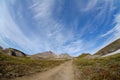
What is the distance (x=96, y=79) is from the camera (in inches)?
1201

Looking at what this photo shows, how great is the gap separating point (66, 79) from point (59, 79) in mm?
1520

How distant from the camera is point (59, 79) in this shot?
31.1 m

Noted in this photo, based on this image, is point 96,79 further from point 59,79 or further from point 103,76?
point 59,79

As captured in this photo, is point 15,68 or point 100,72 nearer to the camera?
point 100,72

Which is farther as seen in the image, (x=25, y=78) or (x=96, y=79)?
(x=25, y=78)

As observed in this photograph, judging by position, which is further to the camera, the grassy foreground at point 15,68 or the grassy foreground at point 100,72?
the grassy foreground at point 15,68

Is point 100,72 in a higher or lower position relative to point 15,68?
lower

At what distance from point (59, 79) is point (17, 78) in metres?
7.20

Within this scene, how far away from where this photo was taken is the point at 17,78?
32.1 meters

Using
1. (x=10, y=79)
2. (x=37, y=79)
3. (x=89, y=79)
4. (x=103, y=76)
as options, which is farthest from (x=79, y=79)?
(x=10, y=79)

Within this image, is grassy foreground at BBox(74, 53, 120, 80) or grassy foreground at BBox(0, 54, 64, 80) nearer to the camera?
grassy foreground at BBox(74, 53, 120, 80)

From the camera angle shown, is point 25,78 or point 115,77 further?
point 25,78

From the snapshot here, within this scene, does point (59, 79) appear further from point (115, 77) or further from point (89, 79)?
point (115, 77)

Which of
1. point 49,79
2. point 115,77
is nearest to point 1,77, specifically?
point 49,79
